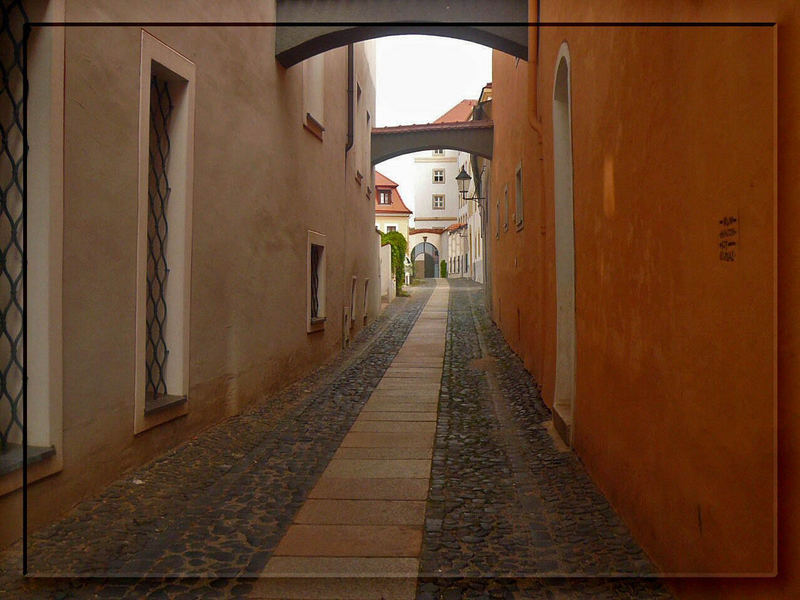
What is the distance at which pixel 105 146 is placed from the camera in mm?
4461

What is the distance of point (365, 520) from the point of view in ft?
13.1

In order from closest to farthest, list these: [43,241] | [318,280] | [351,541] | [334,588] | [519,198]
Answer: [334,588]
[351,541]
[43,241]
[519,198]
[318,280]

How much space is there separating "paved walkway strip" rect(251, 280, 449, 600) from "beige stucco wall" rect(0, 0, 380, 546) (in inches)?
50.5

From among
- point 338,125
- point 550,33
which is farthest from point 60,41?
point 338,125

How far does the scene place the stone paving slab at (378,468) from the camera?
4.96m

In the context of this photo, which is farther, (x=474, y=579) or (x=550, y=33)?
(x=550, y=33)

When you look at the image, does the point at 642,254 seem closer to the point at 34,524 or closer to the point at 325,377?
the point at 34,524

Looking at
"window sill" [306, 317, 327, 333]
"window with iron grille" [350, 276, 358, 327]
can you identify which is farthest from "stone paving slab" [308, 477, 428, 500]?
"window with iron grille" [350, 276, 358, 327]

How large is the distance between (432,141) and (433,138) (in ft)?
0.29

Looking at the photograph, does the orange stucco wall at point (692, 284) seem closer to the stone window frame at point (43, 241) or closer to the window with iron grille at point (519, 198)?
the stone window frame at point (43, 241)

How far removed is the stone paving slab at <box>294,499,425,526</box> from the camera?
13.1ft

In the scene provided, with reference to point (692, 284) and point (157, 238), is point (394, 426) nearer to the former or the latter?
→ point (157, 238)

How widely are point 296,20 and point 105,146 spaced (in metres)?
4.67

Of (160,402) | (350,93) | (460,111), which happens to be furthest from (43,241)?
(460,111)
